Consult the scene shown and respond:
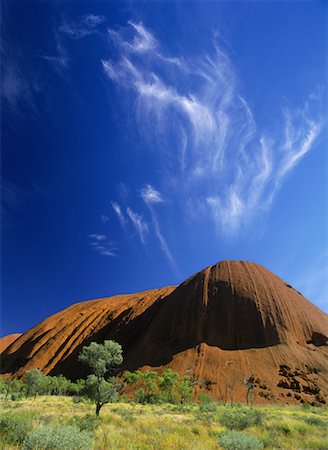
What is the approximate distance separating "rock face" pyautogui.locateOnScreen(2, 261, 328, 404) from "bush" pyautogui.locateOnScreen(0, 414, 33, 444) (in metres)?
40.9

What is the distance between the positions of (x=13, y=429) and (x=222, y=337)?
5114cm

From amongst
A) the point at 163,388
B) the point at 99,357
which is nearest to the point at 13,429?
the point at 99,357

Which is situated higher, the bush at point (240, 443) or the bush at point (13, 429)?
the bush at point (13, 429)

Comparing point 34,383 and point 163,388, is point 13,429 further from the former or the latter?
point 34,383

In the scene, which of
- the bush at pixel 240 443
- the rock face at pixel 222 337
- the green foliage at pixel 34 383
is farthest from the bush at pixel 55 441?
the green foliage at pixel 34 383

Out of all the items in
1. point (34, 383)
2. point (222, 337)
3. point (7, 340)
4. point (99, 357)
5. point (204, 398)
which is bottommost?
point (204, 398)

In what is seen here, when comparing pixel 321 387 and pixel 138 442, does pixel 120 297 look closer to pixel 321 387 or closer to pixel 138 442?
pixel 321 387

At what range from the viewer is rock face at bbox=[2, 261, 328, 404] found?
46.7 meters

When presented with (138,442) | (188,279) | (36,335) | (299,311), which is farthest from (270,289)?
(36,335)

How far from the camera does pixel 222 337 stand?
2205 inches

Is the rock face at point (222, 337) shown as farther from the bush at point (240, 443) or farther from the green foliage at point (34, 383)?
the bush at point (240, 443)

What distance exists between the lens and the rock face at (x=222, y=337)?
153ft

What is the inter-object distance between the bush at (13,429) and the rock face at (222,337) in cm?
4086

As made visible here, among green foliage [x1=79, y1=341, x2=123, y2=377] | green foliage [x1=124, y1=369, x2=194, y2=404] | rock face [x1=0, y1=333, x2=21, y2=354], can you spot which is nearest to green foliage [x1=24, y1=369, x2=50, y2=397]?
green foliage [x1=124, y1=369, x2=194, y2=404]
